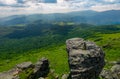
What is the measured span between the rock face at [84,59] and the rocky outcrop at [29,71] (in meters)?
23.2

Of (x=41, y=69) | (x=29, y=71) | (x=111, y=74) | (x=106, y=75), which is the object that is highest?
(x=106, y=75)

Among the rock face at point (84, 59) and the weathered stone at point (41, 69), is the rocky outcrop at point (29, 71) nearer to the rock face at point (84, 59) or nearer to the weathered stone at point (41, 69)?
the weathered stone at point (41, 69)

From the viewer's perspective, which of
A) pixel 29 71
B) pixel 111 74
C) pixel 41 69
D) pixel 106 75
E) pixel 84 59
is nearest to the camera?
pixel 84 59

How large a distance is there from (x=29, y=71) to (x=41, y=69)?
15.6 ft

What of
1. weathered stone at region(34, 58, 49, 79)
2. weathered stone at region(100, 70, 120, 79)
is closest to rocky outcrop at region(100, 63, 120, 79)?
weathered stone at region(100, 70, 120, 79)

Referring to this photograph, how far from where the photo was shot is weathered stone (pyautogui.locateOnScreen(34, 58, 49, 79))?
87.7m

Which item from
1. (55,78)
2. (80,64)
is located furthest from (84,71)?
(55,78)

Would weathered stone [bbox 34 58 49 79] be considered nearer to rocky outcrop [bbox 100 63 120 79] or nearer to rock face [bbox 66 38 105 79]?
rocky outcrop [bbox 100 63 120 79]

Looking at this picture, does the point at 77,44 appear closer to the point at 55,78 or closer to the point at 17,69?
the point at 55,78

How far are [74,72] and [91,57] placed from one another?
6.15 metres

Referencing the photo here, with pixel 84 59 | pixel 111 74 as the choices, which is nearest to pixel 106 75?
pixel 111 74

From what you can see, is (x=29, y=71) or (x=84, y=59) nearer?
(x=84, y=59)

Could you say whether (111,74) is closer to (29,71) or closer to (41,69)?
(41,69)

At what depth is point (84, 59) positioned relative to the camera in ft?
205
